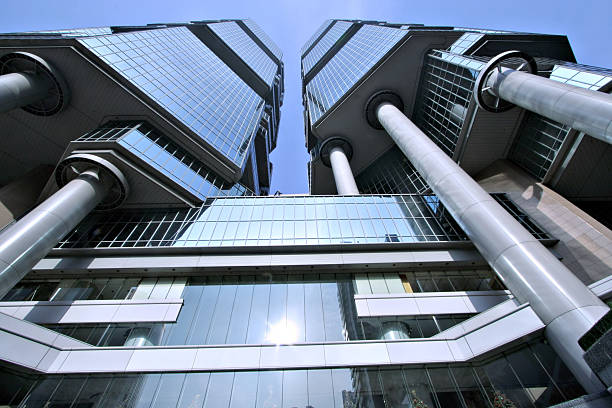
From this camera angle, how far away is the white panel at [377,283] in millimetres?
17781

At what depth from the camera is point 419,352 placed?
13094mm

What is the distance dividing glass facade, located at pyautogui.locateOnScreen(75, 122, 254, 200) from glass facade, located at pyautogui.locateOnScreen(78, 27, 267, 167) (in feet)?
10.0

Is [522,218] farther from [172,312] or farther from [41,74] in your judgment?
[41,74]

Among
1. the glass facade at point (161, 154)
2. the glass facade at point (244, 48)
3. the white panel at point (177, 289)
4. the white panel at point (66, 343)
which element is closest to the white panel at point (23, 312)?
the white panel at point (66, 343)

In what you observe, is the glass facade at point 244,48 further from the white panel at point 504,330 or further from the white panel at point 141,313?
the white panel at point 504,330

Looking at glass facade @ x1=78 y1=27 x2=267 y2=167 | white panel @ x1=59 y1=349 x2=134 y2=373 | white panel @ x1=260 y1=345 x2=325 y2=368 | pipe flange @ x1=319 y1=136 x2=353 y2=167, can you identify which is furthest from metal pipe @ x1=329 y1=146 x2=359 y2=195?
white panel @ x1=59 y1=349 x2=134 y2=373

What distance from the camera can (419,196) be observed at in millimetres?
27312

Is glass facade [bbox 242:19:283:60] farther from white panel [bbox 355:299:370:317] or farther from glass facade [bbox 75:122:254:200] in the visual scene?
white panel [bbox 355:299:370:317]

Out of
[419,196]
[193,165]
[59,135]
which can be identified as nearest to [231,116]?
[193,165]

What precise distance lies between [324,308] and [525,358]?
31.1ft

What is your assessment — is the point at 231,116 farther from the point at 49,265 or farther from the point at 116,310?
the point at 116,310

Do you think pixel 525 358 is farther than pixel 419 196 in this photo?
No

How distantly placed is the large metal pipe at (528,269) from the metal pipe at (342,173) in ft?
45.6

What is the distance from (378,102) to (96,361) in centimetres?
4074
